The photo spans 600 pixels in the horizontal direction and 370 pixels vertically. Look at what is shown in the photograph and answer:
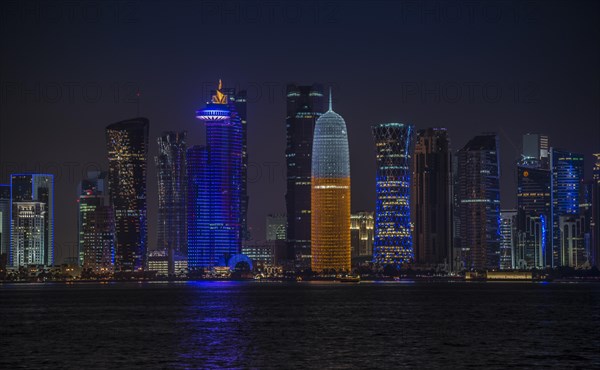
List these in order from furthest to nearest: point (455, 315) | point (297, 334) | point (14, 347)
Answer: point (455, 315) → point (297, 334) → point (14, 347)

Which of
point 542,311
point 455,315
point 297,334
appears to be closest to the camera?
point 297,334

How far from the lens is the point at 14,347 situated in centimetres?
12344

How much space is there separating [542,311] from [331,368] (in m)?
102

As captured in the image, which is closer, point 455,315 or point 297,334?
point 297,334

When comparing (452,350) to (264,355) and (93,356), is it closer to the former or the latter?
(264,355)

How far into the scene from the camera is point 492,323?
160000mm

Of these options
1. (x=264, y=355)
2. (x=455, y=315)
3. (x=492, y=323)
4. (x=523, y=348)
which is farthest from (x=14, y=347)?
(x=455, y=315)

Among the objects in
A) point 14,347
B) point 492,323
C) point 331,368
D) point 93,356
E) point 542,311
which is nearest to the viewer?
point 331,368

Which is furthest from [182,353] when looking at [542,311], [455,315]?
[542,311]

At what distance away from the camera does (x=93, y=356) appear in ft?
372

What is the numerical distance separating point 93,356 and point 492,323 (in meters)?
67.0

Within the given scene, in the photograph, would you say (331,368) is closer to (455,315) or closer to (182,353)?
(182,353)

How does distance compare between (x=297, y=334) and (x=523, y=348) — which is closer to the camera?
(x=523, y=348)

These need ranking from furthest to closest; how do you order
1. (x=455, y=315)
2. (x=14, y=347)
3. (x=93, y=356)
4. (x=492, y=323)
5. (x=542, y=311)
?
(x=542, y=311) → (x=455, y=315) → (x=492, y=323) → (x=14, y=347) → (x=93, y=356)
